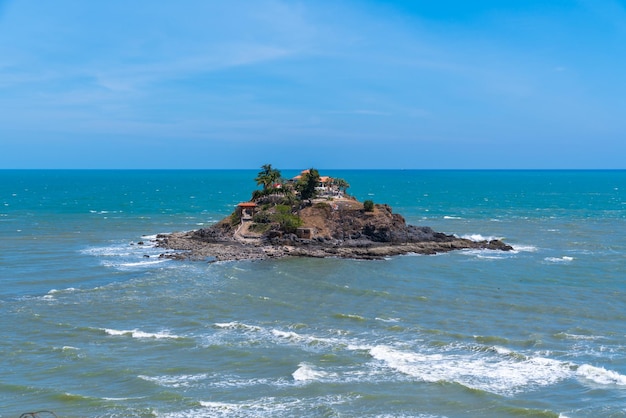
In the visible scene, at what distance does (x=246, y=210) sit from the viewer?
278 ft

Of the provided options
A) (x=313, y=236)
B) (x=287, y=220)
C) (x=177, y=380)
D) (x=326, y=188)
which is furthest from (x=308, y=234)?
(x=177, y=380)

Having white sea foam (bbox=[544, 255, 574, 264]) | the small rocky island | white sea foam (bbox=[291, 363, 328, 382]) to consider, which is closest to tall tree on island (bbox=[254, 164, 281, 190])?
the small rocky island

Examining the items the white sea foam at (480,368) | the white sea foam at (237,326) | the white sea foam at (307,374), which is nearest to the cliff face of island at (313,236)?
the white sea foam at (237,326)

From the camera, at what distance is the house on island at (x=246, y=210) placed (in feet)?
276

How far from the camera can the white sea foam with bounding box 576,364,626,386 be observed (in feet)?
105

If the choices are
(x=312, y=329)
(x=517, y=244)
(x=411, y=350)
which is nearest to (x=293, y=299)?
(x=312, y=329)

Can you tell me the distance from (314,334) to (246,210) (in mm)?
45901

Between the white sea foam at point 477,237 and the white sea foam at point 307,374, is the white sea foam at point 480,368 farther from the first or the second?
the white sea foam at point 477,237

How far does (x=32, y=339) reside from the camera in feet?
129

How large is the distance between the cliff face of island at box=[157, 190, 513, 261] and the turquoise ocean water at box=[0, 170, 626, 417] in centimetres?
370

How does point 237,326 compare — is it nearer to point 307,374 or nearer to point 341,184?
point 307,374

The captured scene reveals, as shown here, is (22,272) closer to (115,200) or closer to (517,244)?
(517,244)

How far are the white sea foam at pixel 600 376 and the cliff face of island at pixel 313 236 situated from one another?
119ft

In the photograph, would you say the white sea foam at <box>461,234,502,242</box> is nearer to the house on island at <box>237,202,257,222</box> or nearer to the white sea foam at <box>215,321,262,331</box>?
the house on island at <box>237,202,257,222</box>
